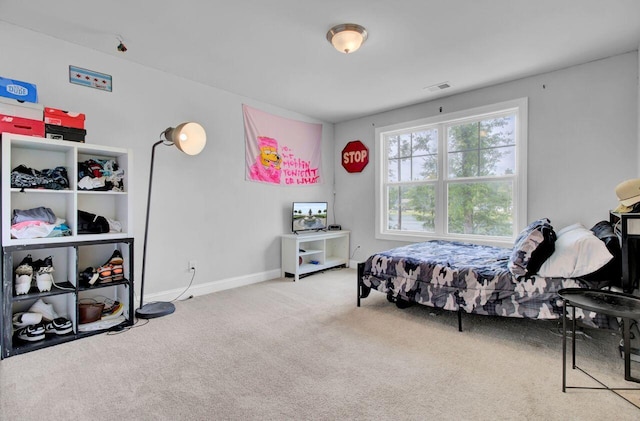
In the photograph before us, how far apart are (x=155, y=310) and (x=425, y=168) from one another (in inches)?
144

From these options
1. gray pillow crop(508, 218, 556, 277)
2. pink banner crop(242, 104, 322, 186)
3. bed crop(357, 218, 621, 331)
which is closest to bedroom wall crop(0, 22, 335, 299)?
pink banner crop(242, 104, 322, 186)

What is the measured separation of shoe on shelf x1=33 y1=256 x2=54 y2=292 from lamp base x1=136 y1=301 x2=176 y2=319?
731 millimetres

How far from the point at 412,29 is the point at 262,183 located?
258 centimetres

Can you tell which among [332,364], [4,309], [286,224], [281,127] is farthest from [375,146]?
[4,309]

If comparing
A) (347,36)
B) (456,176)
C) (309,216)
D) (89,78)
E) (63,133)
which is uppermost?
(347,36)

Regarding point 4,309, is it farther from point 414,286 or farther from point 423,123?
point 423,123

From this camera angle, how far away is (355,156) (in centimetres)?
504

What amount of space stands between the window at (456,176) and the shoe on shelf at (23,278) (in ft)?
12.7

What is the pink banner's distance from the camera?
411 cm

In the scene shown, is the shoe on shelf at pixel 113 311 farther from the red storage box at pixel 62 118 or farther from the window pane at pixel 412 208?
the window pane at pixel 412 208

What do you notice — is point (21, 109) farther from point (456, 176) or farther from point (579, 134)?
point (579, 134)

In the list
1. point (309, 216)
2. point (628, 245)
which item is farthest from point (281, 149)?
point (628, 245)

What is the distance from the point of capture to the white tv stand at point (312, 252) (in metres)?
4.28

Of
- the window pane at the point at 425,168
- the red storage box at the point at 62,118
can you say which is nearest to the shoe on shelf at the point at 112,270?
the red storage box at the point at 62,118
